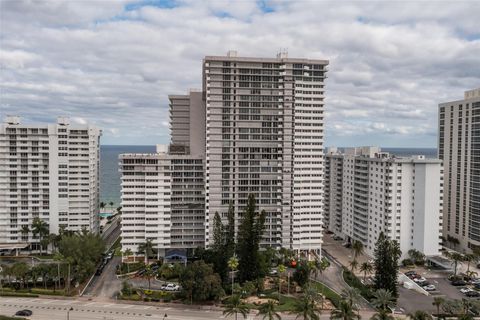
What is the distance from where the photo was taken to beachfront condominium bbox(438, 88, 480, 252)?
98.4 meters

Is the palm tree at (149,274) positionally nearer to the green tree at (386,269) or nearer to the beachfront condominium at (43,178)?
the beachfront condominium at (43,178)

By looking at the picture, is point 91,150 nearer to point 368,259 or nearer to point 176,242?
point 176,242

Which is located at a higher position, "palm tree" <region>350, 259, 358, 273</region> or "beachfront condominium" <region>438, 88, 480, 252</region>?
"beachfront condominium" <region>438, 88, 480, 252</region>

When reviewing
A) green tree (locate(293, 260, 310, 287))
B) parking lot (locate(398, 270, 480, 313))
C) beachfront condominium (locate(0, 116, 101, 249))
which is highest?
beachfront condominium (locate(0, 116, 101, 249))

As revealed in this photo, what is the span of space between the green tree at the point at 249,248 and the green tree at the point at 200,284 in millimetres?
10468

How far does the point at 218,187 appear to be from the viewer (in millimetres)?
91438

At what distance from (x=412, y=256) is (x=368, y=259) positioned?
35.0 ft

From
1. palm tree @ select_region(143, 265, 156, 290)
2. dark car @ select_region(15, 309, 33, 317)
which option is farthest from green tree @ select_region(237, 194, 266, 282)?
dark car @ select_region(15, 309, 33, 317)

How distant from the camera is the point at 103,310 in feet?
212

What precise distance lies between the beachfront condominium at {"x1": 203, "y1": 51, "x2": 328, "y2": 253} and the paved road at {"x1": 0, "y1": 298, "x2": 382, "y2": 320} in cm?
2736

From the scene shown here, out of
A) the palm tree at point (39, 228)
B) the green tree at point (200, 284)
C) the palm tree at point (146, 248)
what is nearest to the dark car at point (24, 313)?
the green tree at point (200, 284)

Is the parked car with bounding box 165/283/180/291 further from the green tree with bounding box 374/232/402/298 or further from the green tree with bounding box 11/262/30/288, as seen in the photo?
the green tree with bounding box 374/232/402/298

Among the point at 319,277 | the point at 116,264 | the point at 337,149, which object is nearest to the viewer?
the point at 319,277

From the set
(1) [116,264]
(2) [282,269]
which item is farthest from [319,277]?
(1) [116,264]
